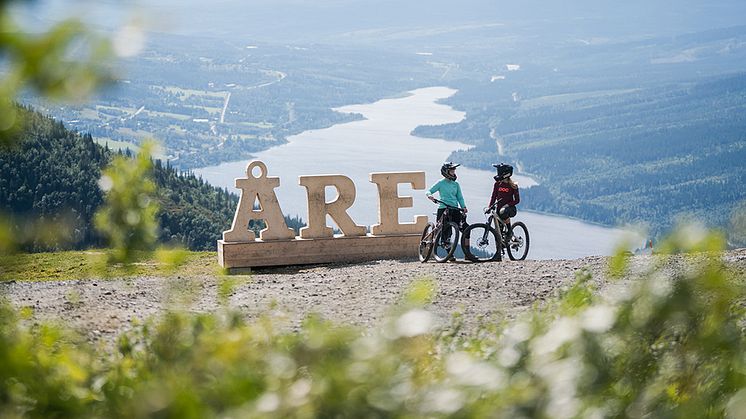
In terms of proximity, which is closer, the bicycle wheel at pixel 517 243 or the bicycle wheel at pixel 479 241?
the bicycle wheel at pixel 479 241

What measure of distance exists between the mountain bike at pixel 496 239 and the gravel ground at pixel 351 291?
574mm

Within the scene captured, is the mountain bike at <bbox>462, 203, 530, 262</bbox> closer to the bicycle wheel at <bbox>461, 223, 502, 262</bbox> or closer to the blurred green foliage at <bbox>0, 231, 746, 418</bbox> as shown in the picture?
the bicycle wheel at <bbox>461, 223, 502, 262</bbox>

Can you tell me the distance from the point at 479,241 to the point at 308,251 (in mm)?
5113

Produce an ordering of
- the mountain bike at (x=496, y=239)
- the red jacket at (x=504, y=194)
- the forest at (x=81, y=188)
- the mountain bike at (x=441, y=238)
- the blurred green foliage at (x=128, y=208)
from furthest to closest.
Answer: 1. the forest at (x=81, y=188)
2. the mountain bike at (x=441, y=238)
3. the red jacket at (x=504, y=194)
4. the mountain bike at (x=496, y=239)
5. the blurred green foliage at (x=128, y=208)

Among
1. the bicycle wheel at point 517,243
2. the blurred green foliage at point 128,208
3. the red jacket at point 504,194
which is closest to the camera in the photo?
the blurred green foliage at point 128,208

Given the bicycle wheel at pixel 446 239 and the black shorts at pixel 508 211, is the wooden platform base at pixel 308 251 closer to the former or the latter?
the bicycle wheel at pixel 446 239

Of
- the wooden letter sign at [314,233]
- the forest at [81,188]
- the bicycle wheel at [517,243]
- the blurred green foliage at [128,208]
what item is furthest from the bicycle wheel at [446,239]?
the forest at [81,188]

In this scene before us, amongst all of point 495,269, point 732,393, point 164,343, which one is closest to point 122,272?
point 164,343

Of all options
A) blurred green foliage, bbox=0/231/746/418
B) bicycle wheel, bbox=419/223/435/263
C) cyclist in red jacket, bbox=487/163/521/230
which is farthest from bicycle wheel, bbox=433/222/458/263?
blurred green foliage, bbox=0/231/746/418

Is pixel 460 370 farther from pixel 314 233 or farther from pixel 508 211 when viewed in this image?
pixel 314 233

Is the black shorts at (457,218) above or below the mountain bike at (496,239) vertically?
above

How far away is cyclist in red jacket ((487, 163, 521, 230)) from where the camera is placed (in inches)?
746

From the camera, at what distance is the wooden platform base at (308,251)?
2250 cm

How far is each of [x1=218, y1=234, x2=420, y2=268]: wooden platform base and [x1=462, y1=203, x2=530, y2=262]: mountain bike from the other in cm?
308
